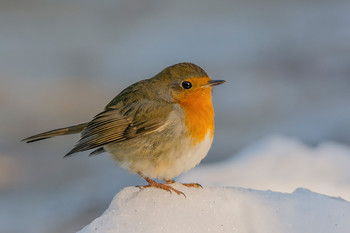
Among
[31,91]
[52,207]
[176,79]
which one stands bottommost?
[52,207]

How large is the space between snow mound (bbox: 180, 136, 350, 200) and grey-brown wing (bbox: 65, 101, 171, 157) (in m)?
1.29

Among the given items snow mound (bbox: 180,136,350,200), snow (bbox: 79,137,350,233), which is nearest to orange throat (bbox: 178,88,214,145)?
snow (bbox: 79,137,350,233)

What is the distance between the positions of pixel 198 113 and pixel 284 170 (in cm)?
162

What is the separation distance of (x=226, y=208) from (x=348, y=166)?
2.15 meters

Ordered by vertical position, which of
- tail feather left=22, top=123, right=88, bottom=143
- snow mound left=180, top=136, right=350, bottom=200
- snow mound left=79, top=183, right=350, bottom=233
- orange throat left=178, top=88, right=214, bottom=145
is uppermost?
orange throat left=178, top=88, right=214, bottom=145

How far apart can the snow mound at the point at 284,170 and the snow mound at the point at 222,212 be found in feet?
4.47

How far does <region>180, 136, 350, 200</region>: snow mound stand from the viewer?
4.86 meters

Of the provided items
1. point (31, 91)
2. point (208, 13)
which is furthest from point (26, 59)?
point (208, 13)

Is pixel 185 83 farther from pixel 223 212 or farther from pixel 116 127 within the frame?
pixel 223 212

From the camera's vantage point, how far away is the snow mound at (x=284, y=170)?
4863 mm

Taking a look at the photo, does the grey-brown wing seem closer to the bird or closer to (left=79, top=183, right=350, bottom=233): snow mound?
the bird

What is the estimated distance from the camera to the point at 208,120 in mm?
3693

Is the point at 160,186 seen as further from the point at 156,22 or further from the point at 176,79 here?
the point at 156,22

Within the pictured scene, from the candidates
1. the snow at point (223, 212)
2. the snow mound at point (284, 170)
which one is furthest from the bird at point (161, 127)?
the snow mound at point (284, 170)
